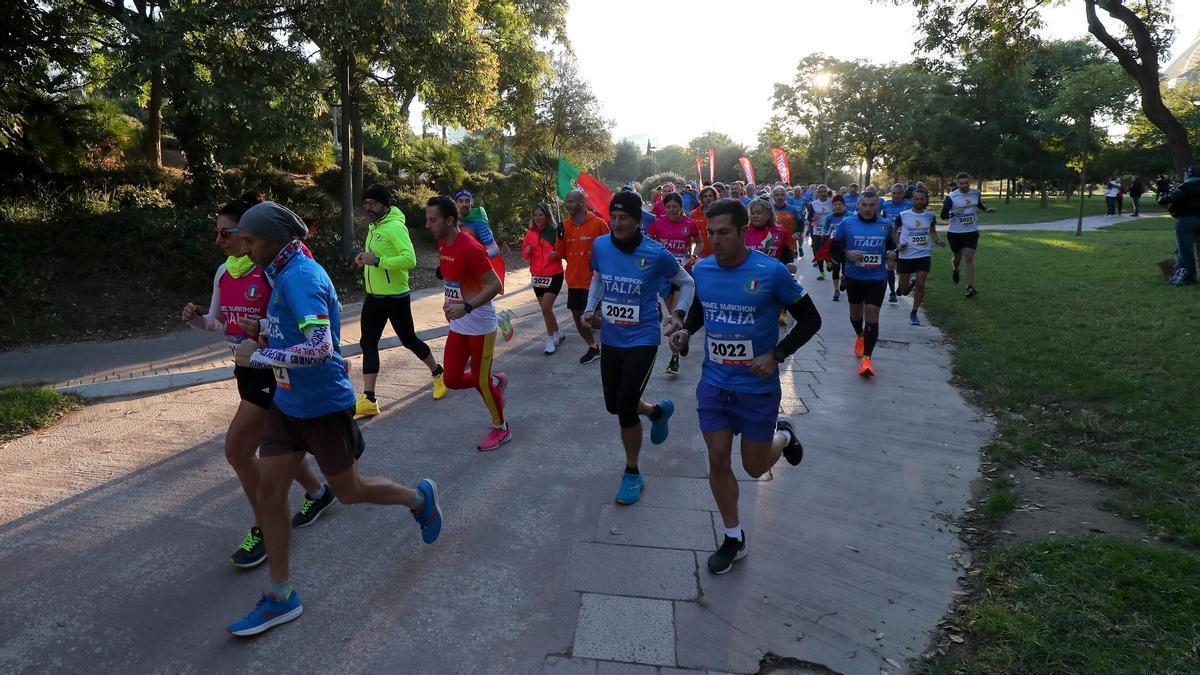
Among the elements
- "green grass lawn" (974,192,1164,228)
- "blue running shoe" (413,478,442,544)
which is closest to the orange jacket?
"blue running shoe" (413,478,442,544)

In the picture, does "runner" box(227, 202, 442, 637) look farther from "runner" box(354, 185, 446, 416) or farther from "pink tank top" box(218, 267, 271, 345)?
"runner" box(354, 185, 446, 416)

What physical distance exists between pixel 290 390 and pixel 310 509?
137cm

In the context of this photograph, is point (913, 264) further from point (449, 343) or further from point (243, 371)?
point (243, 371)

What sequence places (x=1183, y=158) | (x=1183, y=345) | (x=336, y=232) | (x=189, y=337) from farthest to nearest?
1. (x=336, y=232)
2. (x=189, y=337)
3. (x=1183, y=158)
4. (x=1183, y=345)

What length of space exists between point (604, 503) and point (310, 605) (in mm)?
1845

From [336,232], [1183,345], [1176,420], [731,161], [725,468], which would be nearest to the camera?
[725,468]

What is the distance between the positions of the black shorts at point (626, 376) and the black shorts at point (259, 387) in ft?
6.38

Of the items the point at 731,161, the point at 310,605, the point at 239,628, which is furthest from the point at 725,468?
the point at 731,161

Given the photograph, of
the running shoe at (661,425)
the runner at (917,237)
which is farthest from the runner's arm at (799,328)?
the runner at (917,237)

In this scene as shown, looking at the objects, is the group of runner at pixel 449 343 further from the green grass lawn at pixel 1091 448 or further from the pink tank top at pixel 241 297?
the green grass lawn at pixel 1091 448

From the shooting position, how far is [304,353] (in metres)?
3.13

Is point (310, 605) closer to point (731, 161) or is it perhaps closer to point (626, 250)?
point (626, 250)

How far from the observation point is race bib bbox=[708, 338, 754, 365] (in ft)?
12.5

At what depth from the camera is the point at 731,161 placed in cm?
6994
